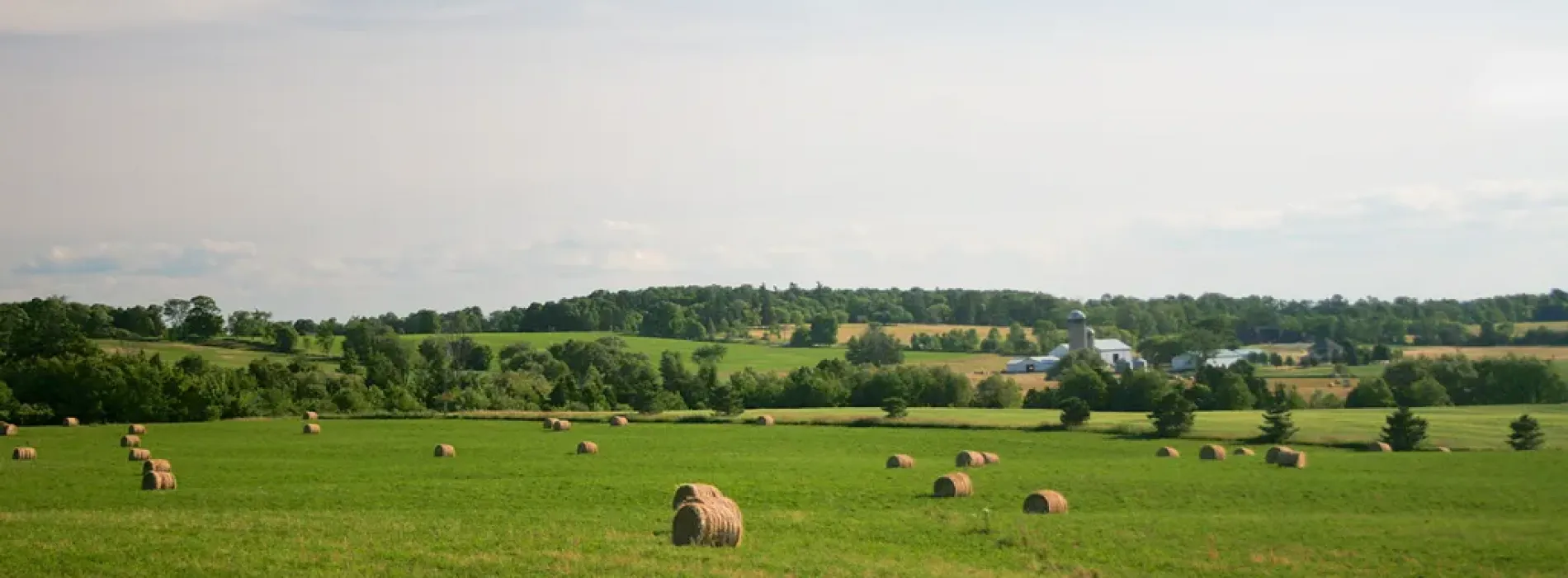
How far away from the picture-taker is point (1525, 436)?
223ft

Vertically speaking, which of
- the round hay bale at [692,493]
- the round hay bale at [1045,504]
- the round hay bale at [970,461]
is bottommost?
the round hay bale at [970,461]

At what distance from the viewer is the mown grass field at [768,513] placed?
→ 24.3 m

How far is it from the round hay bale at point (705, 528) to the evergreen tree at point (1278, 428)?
52.2 m

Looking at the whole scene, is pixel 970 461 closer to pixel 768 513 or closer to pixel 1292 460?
pixel 1292 460

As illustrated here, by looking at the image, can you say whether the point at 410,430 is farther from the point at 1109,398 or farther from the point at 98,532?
the point at 1109,398

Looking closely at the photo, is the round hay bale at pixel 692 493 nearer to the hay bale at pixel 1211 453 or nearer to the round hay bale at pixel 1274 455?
the round hay bale at pixel 1274 455

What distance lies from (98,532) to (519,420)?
63095 millimetres

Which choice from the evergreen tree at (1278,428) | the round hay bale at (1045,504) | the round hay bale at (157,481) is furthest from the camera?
the evergreen tree at (1278,428)

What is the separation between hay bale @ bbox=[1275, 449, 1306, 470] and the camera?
53.4 m

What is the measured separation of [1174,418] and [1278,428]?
19.7ft

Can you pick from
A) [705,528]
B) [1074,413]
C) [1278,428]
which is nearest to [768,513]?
[705,528]

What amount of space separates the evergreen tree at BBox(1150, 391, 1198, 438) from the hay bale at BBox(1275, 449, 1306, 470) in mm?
20424

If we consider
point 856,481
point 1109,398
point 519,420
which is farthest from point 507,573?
point 1109,398

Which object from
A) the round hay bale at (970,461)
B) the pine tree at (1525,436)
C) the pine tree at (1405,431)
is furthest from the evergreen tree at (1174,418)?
the round hay bale at (970,461)
